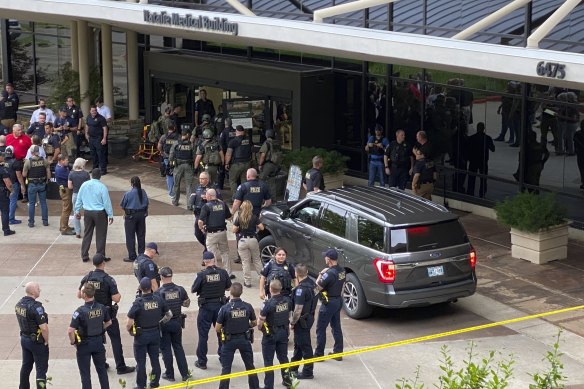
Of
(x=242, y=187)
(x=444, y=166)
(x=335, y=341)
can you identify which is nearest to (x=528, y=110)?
(x=444, y=166)

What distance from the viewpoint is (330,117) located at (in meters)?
22.7

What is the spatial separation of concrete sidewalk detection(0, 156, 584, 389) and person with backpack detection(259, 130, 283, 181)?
1.71 metres

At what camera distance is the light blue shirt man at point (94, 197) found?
1689 cm

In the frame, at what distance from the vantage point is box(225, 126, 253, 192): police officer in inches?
801

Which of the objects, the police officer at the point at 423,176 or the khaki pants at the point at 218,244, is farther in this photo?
the police officer at the point at 423,176

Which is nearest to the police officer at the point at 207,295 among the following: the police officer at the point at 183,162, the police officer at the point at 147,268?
the police officer at the point at 147,268

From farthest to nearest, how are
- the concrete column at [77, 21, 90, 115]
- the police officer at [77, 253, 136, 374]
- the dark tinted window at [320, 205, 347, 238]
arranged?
1. the concrete column at [77, 21, 90, 115]
2. the dark tinted window at [320, 205, 347, 238]
3. the police officer at [77, 253, 136, 374]

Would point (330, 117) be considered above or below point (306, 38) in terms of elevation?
below

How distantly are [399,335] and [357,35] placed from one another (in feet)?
15.4

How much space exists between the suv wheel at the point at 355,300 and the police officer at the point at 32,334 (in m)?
4.33

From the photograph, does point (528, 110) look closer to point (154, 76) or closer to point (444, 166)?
point (444, 166)

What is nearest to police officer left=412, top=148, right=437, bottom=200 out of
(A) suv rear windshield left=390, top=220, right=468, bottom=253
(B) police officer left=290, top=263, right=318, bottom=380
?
(A) suv rear windshield left=390, top=220, right=468, bottom=253

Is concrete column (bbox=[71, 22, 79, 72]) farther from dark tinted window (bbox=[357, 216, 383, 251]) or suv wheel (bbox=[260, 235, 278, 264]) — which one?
dark tinted window (bbox=[357, 216, 383, 251])

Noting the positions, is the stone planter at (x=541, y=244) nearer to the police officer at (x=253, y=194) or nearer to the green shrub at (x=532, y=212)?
the green shrub at (x=532, y=212)
